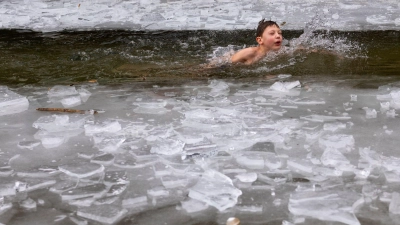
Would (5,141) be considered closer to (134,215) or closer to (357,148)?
Answer: (134,215)

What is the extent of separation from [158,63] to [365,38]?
235 centimetres

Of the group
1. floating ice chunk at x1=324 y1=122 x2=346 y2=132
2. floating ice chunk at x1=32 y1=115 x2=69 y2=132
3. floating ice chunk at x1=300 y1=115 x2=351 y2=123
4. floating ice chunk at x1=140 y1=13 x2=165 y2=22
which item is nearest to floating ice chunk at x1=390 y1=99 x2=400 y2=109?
floating ice chunk at x1=300 y1=115 x2=351 y2=123

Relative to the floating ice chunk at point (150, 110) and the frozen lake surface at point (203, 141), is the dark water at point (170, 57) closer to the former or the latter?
the frozen lake surface at point (203, 141)

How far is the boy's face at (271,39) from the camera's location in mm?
5383

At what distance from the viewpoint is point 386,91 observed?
364cm

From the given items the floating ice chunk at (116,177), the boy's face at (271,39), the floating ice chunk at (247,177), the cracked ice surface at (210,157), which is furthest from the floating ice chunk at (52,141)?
the boy's face at (271,39)

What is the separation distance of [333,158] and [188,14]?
541 cm

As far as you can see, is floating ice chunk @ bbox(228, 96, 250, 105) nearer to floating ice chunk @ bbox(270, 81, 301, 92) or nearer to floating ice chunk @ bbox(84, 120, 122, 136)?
floating ice chunk @ bbox(270, 81, 301, 92)

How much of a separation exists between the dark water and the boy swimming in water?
185 mm

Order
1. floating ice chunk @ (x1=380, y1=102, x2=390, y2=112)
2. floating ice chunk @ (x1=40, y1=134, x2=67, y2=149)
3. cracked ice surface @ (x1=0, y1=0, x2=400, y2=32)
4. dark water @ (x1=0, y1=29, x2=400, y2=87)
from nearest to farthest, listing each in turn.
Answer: floating ice chunk @ (x1=40, y1=134, x2=67, y2=149)
floating ice chunk @ (x1=380, y1=102, x2=390, y2=112)
dark water @ (x1=0, y1=29, x2=400, y2=87)
cracked ice surface @ (x1=0, y1=0, x2=400, y2=32)

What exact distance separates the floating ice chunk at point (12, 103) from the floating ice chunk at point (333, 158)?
206cm

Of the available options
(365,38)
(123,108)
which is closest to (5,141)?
(123,108)

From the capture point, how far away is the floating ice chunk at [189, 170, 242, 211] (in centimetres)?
228

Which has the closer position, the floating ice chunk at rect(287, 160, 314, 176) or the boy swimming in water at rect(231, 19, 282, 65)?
the floating ice chunk at rect(287, 160, 314, 176)
